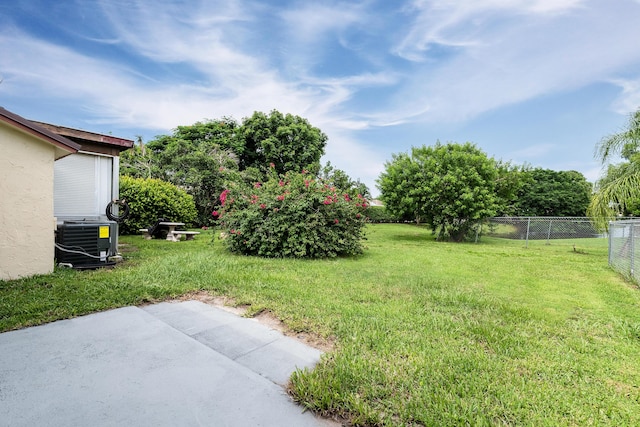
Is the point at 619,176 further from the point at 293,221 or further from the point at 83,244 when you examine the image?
the point at 83,244

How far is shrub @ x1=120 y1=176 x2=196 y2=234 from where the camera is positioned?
1048 cm

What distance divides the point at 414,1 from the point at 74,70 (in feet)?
26.7

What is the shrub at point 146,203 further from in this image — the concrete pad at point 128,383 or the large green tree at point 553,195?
the large green tree at point 553,195

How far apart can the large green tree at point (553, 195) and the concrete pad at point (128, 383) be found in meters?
33.7

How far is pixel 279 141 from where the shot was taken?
22.1m

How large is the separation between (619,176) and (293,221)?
9210 millimetres


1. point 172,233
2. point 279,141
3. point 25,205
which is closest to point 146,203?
point 172,233

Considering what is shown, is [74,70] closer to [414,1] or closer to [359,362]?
[414,1]

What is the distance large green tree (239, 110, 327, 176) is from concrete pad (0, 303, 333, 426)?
65.0ft

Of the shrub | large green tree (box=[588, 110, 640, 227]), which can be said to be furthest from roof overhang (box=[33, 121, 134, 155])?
large green tree (box=[588, 110, 640, 227])

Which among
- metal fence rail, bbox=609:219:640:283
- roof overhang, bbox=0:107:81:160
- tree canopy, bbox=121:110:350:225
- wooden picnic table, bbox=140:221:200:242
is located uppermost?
tree canopy, bbox=121:110:350:225

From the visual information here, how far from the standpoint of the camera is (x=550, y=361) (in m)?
2.21

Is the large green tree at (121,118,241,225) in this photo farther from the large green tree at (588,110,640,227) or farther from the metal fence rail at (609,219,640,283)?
the large green tree at (588,110,640,227)

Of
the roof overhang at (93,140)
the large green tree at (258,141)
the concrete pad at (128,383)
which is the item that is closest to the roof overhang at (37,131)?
the roof overhang at (93,140)
